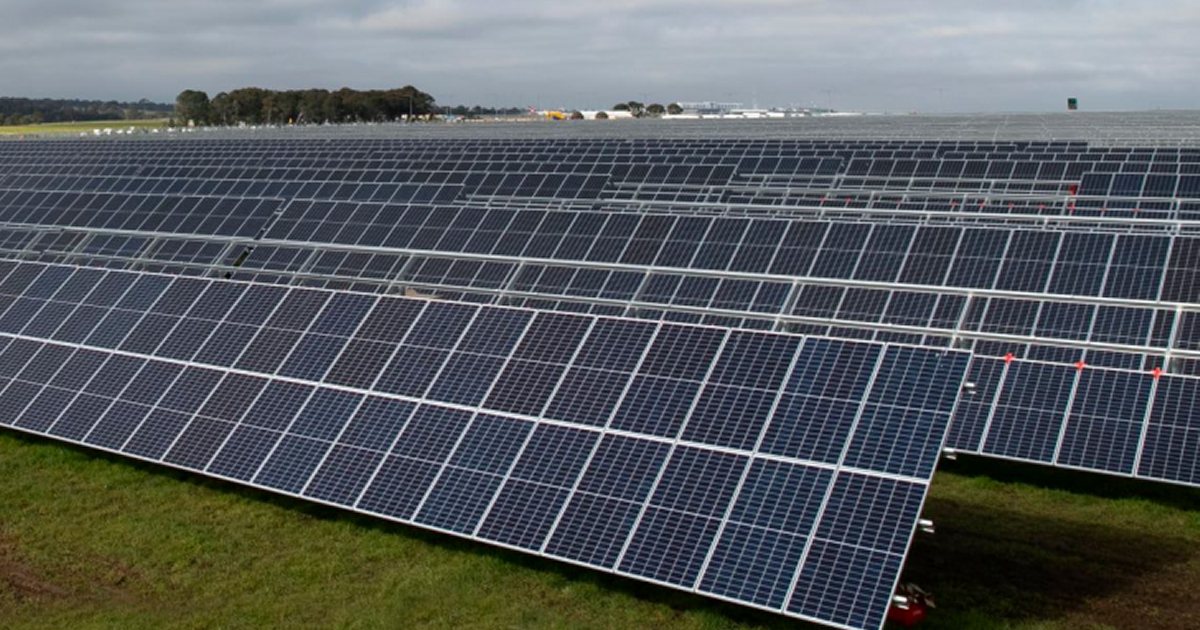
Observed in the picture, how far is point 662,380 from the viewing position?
12.5 metres

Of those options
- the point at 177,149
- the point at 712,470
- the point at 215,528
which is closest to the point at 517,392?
the point at 712,470

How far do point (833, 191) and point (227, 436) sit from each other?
23.1 meters

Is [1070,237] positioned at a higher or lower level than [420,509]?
lower

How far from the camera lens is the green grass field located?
437 inches

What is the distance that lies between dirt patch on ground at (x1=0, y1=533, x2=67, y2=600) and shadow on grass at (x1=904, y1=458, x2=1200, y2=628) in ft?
30.2

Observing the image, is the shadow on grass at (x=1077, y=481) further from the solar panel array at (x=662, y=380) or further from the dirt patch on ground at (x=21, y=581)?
the dirt patch on ground at (x=21, y=581)

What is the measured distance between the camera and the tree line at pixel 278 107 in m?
175

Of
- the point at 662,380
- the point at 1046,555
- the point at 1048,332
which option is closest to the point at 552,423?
the point at 662,380

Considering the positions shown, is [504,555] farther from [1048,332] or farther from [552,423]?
[1048,332]

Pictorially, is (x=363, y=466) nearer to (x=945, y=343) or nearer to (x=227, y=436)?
(x=227, y=436)

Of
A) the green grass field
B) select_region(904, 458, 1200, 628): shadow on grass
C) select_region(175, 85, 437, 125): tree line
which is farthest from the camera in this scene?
select_region(175, 85, 437, 125): tree line

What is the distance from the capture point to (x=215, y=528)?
13422 millimetres

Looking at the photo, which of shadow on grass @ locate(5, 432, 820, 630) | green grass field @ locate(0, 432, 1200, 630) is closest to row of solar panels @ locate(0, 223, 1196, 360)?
green grass field @ locate(0, 432, 1200, 630)

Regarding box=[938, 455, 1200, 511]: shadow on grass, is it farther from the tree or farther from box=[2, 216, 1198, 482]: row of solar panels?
the tree
